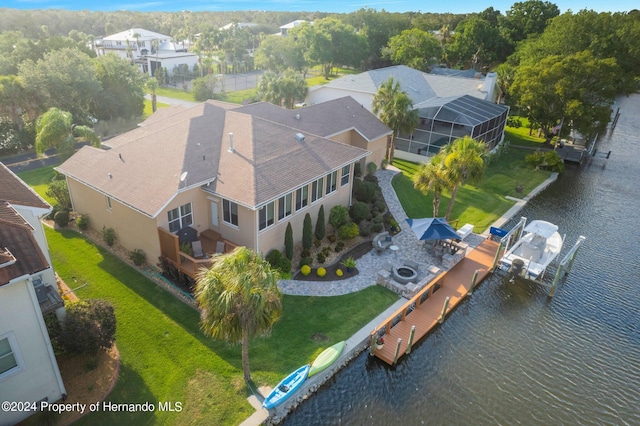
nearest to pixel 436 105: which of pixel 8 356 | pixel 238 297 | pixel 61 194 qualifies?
pixel 61 194

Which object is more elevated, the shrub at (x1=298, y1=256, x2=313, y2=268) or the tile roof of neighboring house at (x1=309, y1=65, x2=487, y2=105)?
the tile roof of neighboring house at (x1=309, y1=65, x2=487, y2=105)

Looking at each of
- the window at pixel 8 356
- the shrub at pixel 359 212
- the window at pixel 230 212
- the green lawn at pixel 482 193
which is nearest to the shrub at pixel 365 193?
the shrub at pixel 359 212

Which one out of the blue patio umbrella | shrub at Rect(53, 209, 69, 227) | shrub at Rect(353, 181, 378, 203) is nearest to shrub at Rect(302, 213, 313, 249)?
the blue patio umbrella

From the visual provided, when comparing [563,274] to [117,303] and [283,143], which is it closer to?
[283,143]

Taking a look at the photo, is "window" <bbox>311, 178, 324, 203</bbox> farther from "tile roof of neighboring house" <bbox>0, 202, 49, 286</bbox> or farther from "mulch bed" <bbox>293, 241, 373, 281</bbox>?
"tile roof of neighboring house" <bbox>0, 202, 49, 286</bbox>

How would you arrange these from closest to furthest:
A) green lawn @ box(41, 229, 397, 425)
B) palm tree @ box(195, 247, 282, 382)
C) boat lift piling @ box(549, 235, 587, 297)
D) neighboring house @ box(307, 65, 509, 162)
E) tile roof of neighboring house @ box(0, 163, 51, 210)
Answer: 1. palm tree @ box(195, 247, 282, 382)
2. green lawn @ box(41, 229, 397, 425)
3. tile roof of neighboring house @ box(0, 163, 51, 210)
4. boat lift piling @ box(549, 235, 587, 297)
5. neighboring house @ box(307, 65, 509, 162)

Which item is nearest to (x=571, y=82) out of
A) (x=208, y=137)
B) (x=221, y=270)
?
(x=208, y=137)

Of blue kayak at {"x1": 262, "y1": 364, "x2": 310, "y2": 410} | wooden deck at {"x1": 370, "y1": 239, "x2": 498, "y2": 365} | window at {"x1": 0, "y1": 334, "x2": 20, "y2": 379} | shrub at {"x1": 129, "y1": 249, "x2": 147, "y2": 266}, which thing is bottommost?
wooden deck at {"x1": 370, "y1": 239, "x2": 498, "y2": 365}

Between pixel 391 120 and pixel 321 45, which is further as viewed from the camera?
pixel 321 45
